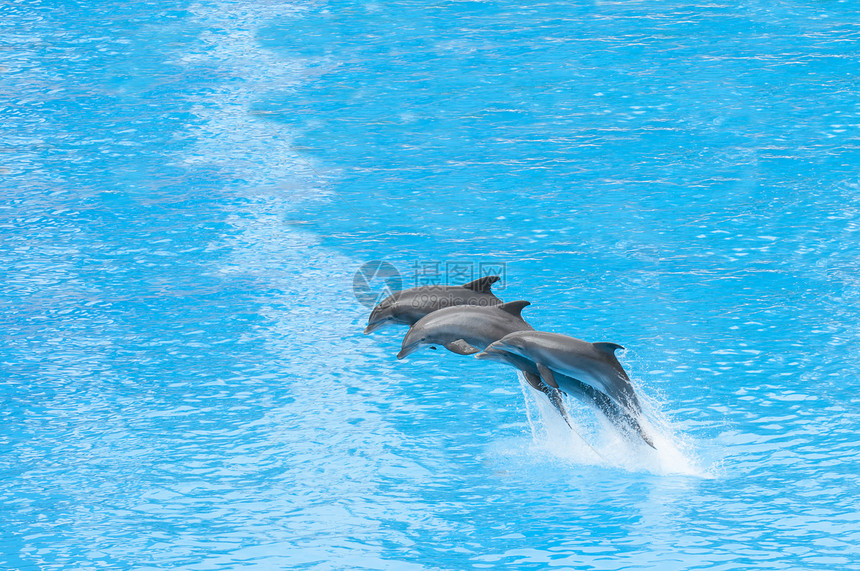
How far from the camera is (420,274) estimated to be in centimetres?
948

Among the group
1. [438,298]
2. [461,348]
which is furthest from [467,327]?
[438,298]

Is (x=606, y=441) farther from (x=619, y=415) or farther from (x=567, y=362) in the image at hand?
(x=567, y=362)

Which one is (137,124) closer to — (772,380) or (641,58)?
(641,58)

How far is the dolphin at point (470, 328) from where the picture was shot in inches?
262

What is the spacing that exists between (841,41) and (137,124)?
8385 mm

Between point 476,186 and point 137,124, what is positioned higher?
point 137,124

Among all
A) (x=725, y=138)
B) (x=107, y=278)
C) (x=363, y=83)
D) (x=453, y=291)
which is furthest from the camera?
(x=363, y=83)

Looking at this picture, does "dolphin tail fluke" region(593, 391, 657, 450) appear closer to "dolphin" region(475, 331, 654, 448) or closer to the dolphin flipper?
"dolphin" region(475, 331, 654, 448)

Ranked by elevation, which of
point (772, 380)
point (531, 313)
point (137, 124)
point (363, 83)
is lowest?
point (772, 380)

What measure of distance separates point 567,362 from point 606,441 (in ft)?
3.37

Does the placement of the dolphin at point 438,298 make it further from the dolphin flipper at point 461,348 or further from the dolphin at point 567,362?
the dolphin at point 567,362

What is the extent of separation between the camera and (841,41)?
1391cm

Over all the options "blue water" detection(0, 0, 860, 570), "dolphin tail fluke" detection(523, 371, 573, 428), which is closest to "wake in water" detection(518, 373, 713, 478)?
"blue water" detection(0, 0, 860, 570)

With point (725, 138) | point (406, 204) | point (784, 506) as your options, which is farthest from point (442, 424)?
point (725, 138)
